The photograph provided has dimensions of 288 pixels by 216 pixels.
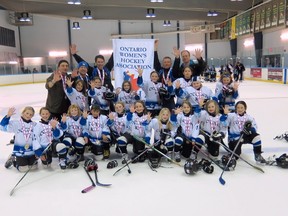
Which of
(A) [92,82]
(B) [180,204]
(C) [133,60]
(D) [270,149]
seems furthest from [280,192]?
(C) [133,60]

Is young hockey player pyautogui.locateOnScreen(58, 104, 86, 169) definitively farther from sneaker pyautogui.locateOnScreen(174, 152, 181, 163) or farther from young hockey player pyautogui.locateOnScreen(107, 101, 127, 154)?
sneaker pyautogui.locateOnScreen(174, 152, 181, 163)

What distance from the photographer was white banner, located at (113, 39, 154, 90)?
15.4ft

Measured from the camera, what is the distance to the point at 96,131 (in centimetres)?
370

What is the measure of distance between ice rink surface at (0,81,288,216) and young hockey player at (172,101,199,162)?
188 millimetres

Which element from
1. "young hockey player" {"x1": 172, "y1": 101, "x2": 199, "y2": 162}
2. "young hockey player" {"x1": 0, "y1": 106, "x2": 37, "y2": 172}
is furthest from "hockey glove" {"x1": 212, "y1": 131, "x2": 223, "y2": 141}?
"young hockey player" {"x1": 0, "y1": 106, "x2": 37, "y2": 172}

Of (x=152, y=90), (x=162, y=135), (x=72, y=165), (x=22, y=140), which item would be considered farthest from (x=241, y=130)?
(x=22, y=140)

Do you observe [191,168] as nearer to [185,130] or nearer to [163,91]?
[185,130]

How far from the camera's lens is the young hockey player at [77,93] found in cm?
385

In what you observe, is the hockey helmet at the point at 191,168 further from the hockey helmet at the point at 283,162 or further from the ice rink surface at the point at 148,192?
the hockey helmet at the point at 283,162

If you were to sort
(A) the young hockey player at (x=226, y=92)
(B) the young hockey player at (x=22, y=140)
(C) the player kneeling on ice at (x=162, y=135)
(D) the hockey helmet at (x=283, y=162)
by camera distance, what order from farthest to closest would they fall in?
(A) the young hockey player at (x=226, y=92) → (C) the player kneeling on ice at (x=162, y=135) → (B) the young hockey player at (x=22, y=140) → (D) the hockey helmet at (x=283, y=162)

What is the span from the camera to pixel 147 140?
3.70 metres

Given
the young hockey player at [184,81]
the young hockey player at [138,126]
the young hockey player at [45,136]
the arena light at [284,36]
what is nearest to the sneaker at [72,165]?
the young hockey player at [45,136]

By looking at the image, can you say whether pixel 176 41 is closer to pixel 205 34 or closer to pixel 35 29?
pixel 205 34

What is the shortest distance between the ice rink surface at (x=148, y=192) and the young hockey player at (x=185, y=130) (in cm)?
19
